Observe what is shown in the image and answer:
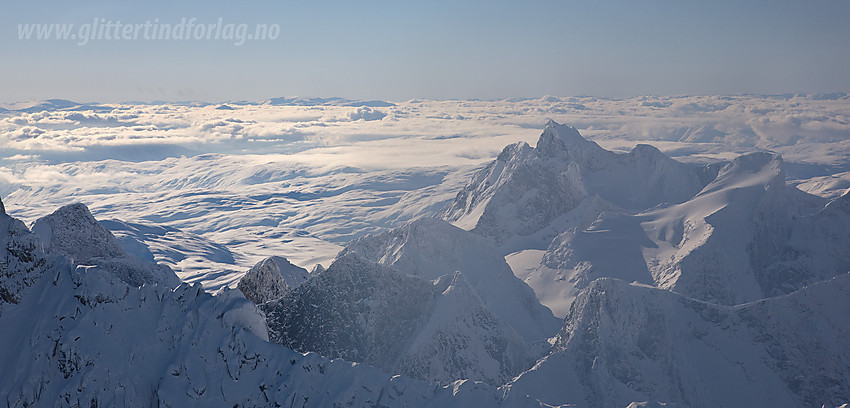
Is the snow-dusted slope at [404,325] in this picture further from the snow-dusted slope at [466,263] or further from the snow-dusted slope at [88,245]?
the snow-dusted slope at [466,263]

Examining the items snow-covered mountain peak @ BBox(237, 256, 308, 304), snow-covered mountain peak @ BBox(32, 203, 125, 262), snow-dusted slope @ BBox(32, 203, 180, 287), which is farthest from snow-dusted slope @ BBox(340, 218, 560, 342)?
snow-dusted slope @ BBox(32, 203, 180, 287)

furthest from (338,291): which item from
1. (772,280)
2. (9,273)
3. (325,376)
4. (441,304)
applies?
(772,280)

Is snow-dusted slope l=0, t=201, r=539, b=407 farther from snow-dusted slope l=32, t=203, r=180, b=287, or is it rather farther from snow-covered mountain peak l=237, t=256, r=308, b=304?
snow-covered mountain peak l=237, t=256, r=308, b=304

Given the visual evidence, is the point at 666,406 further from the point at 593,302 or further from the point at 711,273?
the point at 711,273

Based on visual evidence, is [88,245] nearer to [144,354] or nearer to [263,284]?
[263,284]

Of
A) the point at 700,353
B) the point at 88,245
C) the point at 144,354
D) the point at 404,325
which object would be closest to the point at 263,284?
the point at 88,245
